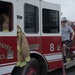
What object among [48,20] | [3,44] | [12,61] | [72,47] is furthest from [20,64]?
[72,47]

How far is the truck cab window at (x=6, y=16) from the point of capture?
6180 millimetres

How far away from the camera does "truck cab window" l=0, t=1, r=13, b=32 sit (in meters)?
6.18

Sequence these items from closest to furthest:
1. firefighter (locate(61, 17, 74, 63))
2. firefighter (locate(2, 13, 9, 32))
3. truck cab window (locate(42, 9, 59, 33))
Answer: firefighter (locate(2, 13, 9, 32)) → truck cab window (locate(42, 9, 59, 33)) → firefighter (locate(61, 17, 74, 63))

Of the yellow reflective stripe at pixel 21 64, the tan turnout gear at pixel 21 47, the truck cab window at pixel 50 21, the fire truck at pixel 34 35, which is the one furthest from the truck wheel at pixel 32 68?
the truck cab window at pixel 50 21

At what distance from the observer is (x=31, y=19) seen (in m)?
7.17

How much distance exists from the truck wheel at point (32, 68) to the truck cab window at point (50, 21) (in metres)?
1.01

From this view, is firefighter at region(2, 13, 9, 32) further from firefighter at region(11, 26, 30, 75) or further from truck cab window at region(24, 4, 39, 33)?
truck cab window at region(24, 4, 39, 33)

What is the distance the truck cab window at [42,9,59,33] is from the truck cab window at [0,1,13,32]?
65.0 inches

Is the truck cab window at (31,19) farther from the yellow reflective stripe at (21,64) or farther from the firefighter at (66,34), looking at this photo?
the firefighter at (66,34)

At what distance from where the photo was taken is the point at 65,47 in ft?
32.1

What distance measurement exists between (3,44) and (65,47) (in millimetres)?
4267

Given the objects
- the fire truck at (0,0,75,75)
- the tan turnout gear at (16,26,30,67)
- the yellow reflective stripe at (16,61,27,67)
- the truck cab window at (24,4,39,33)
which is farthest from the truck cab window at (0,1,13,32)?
the yellow reflective stripe at (16,61,27,67)

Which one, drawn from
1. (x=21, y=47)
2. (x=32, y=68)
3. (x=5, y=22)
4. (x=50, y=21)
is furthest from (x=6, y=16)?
(x=50, y=21)

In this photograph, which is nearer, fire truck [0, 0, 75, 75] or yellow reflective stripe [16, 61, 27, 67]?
→ fire truck [0, 0, 75, 75]
